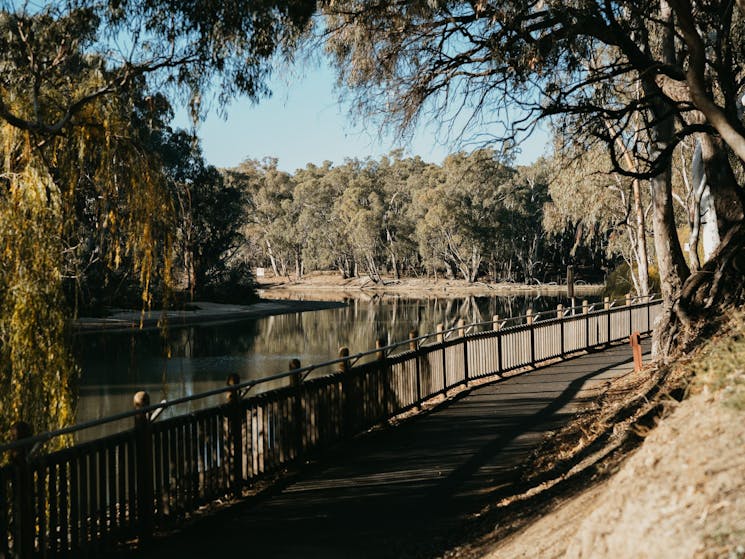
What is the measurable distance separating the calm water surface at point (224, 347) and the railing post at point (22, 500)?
2.34 meters

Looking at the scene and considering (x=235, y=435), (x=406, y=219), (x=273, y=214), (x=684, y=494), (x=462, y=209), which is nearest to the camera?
(x=684, y=494)

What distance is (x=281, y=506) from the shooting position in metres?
8.05

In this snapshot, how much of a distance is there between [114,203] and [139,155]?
1.80ft

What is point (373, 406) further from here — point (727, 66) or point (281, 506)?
point (727, 66)

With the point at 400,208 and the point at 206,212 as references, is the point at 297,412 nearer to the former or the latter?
the point at 206,212

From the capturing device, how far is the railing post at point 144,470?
22.7ft

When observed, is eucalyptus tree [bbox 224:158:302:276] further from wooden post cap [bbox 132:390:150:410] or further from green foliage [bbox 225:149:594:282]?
wooden post cap [bbox 132:390:150:410]

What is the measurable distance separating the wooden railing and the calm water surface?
1498 mm

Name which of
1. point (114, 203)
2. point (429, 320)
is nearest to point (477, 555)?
point (114, 203)

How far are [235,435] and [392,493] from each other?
1.70 meters

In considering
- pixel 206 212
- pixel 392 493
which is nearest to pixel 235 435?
pixel 392 493

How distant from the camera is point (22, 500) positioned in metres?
5.61

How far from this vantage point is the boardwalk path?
22.5 feet

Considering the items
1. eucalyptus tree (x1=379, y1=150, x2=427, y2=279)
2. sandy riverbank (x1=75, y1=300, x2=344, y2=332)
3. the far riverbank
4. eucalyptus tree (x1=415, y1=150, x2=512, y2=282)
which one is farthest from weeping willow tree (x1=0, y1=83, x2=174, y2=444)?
eucalyptus tree (x1=379, y1=150, x2=427, y2=279)
